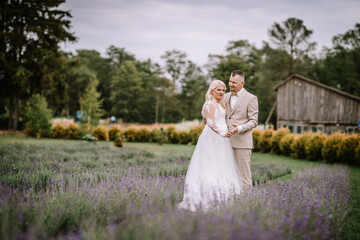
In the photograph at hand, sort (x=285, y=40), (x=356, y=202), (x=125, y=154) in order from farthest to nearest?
(x=285, y=40) → (x=125, y=154) → (x=356, y=202)

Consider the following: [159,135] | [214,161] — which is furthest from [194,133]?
[214,161]

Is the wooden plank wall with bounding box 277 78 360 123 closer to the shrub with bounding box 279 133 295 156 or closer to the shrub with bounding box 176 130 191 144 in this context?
the shrub with bounding box 176 130 191 144

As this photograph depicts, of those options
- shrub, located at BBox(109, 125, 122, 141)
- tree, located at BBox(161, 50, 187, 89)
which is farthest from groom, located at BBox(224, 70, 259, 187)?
tree, located at BBox(161, 50, 187, 89)

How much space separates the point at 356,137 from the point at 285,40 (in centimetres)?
2989

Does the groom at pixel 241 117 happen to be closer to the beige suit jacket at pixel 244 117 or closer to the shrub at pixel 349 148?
the beige suit jacket at pixel 244 117

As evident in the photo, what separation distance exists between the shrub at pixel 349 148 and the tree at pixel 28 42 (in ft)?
70.4

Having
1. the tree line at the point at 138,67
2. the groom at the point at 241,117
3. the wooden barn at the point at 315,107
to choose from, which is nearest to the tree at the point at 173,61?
the tree line at the point at 138,67

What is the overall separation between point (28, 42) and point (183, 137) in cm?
1549

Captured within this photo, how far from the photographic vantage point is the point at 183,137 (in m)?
19.9

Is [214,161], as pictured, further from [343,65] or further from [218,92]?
[343,65]

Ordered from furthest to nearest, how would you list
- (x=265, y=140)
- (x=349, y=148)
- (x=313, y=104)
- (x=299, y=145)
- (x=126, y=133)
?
(x=313, y=104)
(x=126, y=133)
(x=265, y=140)
(x=299, y=145)
(x=349, y=148)

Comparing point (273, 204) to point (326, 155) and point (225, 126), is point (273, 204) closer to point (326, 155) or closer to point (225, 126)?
point (225, 126)

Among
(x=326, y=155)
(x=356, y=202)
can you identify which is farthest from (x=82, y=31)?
(x=356, y=202)

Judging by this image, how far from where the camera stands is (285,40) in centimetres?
3675
